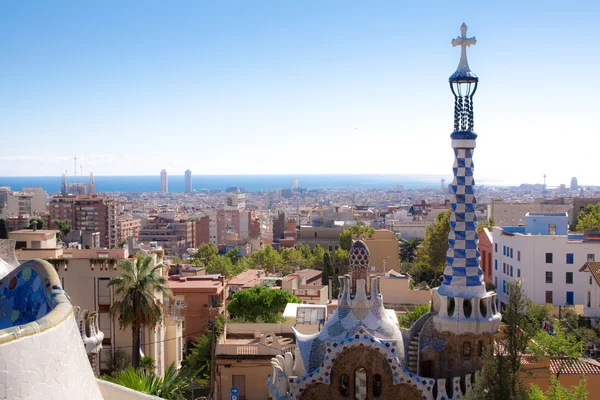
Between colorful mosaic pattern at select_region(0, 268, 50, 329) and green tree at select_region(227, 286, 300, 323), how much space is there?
24669 mm

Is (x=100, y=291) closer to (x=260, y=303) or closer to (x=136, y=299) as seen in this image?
(x=136, y=299)

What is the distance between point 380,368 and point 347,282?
1.81 m

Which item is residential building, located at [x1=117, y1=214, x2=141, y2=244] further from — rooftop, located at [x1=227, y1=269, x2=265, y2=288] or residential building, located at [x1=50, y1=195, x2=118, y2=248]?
rooftop, located at [x1=227, y1=269, x2=265, y2=288]

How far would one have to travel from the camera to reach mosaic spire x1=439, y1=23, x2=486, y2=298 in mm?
14281

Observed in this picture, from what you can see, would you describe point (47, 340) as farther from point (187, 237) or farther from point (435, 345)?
point (187, 237)

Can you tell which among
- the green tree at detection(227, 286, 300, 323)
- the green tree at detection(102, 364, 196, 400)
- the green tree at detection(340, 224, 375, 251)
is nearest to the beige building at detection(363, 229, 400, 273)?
the green tree at detection(340, 224, 375, 251)

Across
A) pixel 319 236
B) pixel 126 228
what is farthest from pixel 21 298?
pixel 126 228

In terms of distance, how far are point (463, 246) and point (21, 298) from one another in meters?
11.1

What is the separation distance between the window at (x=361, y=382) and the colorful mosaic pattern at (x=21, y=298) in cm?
970

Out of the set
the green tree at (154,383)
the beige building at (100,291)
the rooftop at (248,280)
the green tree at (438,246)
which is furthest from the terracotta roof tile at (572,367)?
the green tree at (438,246)

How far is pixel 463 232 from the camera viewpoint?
14570mm

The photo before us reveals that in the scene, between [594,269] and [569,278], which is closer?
[594,269]

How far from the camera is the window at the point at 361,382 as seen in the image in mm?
13555

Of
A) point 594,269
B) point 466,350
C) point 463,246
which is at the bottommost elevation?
point 594,269
